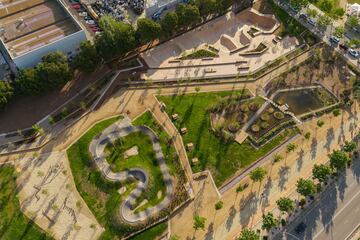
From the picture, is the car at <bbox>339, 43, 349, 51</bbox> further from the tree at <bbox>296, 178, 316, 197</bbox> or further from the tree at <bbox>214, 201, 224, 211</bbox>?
the tree at <bbox>214, 201, 224, 211</bbox>

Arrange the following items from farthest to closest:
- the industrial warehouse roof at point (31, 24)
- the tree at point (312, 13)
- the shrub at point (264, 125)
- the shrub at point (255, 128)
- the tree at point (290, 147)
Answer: the tree at point (312, 13), the industrial warehouse roof at point (31, 24), the shrub at point (264, 125), the shrub at point (255, 128), the tree at point (290, 147)

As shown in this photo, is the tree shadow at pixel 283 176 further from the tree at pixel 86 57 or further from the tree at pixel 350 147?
the tree at pixel 86 57

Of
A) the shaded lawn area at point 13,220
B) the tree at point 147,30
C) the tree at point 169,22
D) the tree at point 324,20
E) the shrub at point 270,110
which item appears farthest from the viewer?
the tree at point 324,20

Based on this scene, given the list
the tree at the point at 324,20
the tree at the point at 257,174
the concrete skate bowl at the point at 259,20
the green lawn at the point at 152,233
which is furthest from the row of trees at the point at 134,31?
the tree at the point at 257,174

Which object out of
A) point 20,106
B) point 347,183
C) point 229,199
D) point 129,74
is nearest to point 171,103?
point 129,74

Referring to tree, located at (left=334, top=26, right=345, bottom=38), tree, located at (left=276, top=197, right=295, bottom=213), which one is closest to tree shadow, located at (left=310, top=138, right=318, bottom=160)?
tree, located at (left=276, top=197, right=295, bottom=213)

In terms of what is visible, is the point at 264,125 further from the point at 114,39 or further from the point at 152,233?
the point at 114,39

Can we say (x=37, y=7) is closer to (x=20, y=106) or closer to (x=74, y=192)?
(x=20, y=106)
